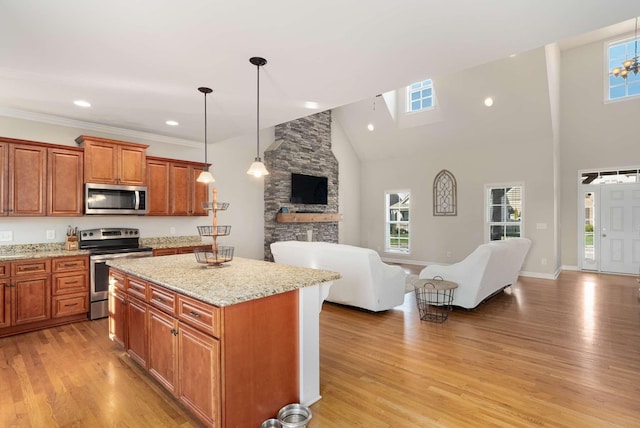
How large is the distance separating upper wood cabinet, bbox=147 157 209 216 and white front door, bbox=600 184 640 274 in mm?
8375

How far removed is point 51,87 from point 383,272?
4.29 meters

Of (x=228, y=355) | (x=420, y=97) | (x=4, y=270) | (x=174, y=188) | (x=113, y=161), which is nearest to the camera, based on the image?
(x=228, y=355)

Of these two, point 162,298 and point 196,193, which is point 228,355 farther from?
point 196,193

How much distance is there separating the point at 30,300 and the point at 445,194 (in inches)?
322

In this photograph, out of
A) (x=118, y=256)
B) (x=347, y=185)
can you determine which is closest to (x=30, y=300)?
(x=118, y=256)

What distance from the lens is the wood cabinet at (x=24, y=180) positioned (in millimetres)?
3869

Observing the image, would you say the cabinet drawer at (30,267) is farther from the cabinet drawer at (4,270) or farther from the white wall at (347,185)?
the white wall at (347,185)

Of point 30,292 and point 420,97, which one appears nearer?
point 30,292

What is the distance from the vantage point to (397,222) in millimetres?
9422

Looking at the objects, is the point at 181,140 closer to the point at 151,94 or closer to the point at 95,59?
the point at 151,94

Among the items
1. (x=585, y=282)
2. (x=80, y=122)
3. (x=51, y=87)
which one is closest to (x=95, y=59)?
(x=51, y=87)

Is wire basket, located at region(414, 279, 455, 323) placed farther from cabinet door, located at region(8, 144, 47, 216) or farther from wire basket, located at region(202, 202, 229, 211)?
cabinet door, located at region(8, 144, 47, 216)

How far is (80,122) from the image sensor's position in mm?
4652

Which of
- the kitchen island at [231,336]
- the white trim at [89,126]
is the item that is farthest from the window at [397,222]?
the kitchen island at [231,336]
